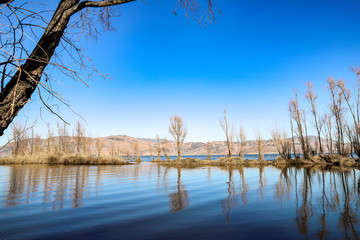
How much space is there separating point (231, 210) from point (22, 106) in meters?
3.79

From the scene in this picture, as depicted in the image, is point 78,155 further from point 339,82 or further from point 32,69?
point 339,82

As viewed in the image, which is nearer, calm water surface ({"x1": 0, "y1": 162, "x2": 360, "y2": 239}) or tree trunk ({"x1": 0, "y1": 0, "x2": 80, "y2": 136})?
tree trunk ({"x1": 0, "y1": 0, "x2": 80, "y2": 136})

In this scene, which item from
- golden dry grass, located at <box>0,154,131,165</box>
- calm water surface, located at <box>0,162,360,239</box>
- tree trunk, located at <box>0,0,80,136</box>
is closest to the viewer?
tree trunk, located at <box>0,0,80,136</box>

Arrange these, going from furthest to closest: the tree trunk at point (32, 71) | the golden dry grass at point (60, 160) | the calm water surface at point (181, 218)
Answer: the golden dry grass at point (60, 160) → the calm water surface at point (181, 218) → the tree trunk at point (32, 71)

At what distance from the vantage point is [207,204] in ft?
14.5

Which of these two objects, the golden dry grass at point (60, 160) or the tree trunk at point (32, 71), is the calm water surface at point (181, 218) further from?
the golden dry grass at point (60, 160)

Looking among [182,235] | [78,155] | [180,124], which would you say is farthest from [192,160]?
[182,235]

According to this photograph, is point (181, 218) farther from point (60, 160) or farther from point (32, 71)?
point (60, 160)

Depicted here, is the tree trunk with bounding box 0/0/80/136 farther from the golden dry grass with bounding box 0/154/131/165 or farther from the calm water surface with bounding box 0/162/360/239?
the golden dry grass with bounding box 0/154/131/165

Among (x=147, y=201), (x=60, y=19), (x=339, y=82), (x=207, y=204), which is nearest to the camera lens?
(x=60, y=19)

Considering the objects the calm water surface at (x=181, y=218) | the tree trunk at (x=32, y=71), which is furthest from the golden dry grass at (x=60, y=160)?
the tree trunk at (x=32, y=71)

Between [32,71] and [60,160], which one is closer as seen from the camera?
[32,71]

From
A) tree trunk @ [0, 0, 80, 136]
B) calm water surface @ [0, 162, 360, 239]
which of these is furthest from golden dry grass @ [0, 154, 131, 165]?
tree trunk @ [0, 0, 80, 136]

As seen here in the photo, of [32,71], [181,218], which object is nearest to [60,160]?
[181,218]
